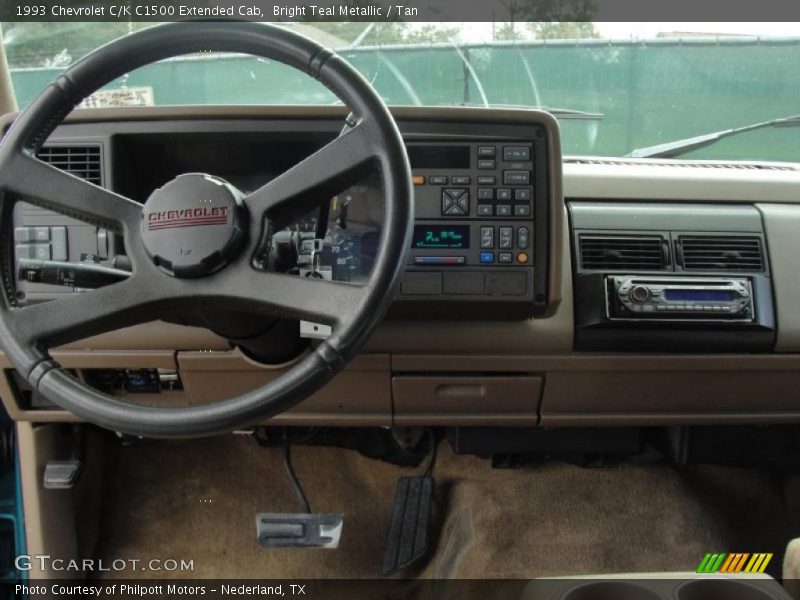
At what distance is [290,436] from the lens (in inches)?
78.8

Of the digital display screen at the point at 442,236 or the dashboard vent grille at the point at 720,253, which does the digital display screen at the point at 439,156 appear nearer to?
the digital display screen at the point at 442,236

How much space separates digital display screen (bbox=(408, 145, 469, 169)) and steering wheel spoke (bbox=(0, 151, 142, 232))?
547mm

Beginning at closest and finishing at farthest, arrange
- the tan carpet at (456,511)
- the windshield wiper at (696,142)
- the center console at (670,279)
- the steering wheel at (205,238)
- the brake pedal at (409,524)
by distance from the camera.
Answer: the steering wheel at (205,238), the center console at (670,279), the windshield wiper at (696,142), the tan carpet at (456,511), the brake pedal at (409,524)

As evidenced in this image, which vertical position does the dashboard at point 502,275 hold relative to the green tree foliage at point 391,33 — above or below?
below

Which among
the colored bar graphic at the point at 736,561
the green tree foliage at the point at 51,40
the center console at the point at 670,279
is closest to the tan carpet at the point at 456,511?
the colored bar graphic at the point at 736,561

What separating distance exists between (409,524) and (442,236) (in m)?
0.92

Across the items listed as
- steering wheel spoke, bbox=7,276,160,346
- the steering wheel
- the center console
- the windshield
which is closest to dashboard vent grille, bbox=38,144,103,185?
the windshield

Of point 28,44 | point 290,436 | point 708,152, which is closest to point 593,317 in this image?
point 708,152

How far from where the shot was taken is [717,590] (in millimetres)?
1108

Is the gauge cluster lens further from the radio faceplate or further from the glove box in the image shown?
the radio faceplate

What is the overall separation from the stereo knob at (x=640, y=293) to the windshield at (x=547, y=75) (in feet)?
1.31

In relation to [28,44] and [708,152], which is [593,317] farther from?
[28,44]

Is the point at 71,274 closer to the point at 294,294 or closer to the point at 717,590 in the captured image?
the point at 294,294

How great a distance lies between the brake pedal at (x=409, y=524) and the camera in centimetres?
202
